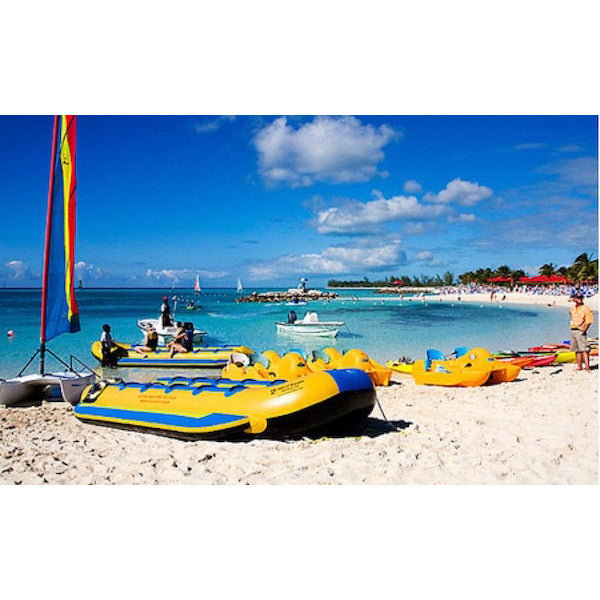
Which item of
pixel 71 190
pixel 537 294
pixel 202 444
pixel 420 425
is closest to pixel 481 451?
pixel 420 425

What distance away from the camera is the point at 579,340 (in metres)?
5.83

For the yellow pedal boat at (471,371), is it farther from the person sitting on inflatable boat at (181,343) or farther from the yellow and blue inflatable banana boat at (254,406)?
the person sitting on inflatable boat at (181,343)

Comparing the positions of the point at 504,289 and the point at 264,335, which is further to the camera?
the point at 504,289

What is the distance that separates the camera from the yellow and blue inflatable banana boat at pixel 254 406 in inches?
132

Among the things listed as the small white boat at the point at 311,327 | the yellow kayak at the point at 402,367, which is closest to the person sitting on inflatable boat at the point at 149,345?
the yellow kayak at the point at 402,367

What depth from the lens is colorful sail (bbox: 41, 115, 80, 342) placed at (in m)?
4.70

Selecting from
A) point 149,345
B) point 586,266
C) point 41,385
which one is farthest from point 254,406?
point 586,266

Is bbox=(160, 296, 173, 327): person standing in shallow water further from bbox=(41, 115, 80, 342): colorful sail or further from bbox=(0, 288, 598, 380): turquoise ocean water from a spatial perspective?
bbox=(41, 115, 80, 342): colorful sail

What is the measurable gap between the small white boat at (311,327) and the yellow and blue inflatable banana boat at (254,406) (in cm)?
856

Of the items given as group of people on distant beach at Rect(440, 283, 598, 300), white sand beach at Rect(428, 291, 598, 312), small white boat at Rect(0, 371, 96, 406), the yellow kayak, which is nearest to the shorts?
the yellow kayak

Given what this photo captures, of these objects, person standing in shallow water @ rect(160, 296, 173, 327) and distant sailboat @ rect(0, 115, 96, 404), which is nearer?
distant sailboat @ rect(0, 115, 96, 404)

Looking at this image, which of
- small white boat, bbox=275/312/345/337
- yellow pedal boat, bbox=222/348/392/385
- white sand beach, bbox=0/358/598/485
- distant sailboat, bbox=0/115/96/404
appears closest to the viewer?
white sand beach, bbox=0/358/598/485

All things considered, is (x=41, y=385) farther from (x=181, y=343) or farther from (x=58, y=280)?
(x=181, y=343)

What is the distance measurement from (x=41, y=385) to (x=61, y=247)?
1.50 metres
